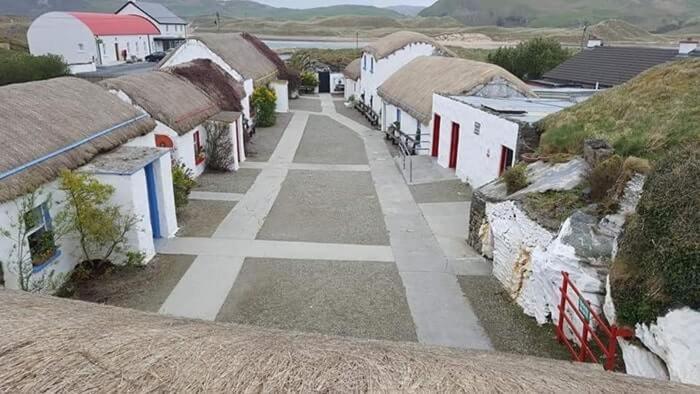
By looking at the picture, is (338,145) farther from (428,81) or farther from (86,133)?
(86,133)

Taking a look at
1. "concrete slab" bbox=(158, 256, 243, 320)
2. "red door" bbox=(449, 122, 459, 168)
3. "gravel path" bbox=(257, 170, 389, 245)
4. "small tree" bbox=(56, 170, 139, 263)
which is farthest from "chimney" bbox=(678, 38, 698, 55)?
"small tree" bbox=(56, 170, 139, 263)

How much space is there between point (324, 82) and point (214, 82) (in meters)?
26.8

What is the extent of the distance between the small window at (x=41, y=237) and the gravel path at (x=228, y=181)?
7731 mm

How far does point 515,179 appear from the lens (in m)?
12.4

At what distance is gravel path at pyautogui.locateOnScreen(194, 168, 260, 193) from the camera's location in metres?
18.4

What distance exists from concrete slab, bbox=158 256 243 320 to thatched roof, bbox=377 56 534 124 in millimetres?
13597

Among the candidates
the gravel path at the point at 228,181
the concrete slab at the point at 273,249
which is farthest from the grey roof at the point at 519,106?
the gravel path at the point at 228,181

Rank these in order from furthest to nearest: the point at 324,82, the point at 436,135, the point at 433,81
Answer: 1. the point at 324,82
2. the point at 433,81
3. the point at 436,135

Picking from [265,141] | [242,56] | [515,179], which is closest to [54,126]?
[515,179]

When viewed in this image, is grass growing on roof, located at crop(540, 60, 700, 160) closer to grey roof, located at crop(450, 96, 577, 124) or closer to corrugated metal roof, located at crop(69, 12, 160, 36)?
grey roof, located at crop(450, 96, 577, 124)

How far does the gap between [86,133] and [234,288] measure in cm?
533

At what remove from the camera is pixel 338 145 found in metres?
26.5

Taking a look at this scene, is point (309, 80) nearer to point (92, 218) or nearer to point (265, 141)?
point (265, 141)

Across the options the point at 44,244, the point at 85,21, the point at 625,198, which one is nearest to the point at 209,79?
the point at 44,244
